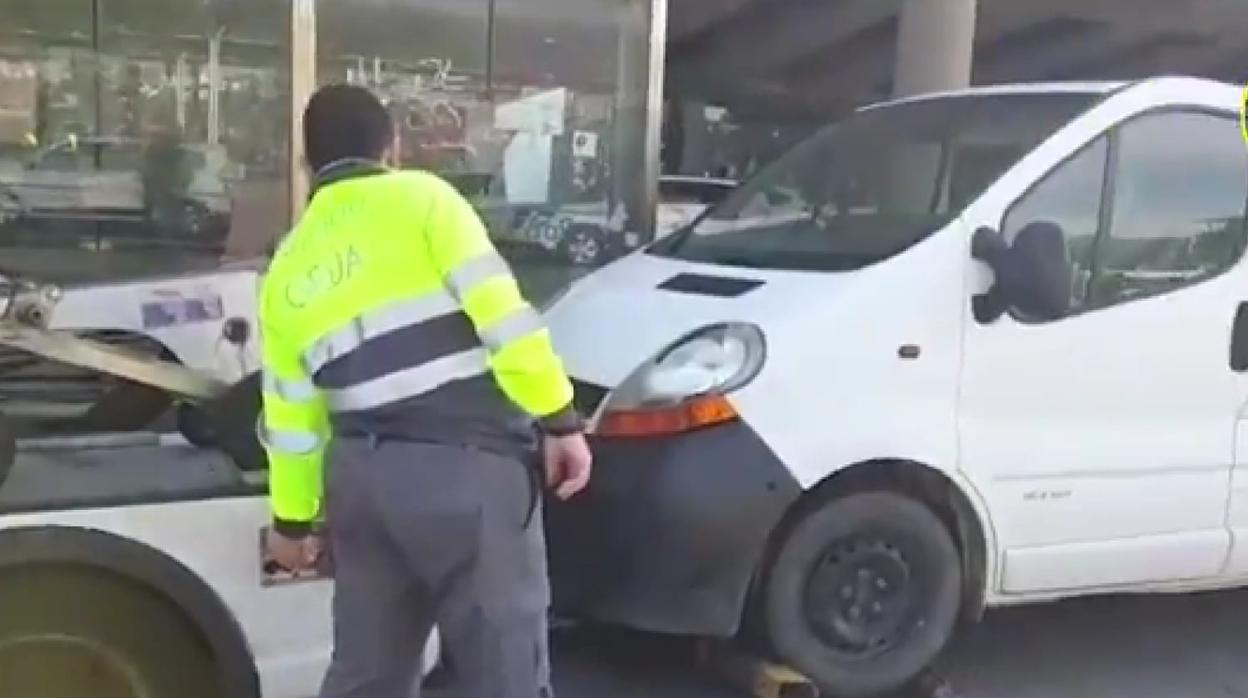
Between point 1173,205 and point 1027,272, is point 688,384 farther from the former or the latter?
point 1173,205

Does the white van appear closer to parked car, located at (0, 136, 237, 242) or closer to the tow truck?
the tow truck

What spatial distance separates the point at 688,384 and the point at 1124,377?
4.70ft

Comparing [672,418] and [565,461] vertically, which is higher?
[565,461]

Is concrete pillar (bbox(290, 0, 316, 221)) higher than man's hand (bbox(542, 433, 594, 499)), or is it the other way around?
concrete pillar (bbox(290, 0, 316, 221))

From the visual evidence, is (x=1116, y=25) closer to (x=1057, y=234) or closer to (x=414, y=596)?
(x=1057, y=234)

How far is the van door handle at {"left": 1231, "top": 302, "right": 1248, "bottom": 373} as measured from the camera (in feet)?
16.8

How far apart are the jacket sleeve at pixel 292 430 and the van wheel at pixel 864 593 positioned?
5.35ft

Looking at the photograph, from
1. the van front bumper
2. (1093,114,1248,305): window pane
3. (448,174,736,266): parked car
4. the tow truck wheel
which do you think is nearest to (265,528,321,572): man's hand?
the van front bumper

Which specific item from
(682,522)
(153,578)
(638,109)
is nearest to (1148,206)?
(682,522)

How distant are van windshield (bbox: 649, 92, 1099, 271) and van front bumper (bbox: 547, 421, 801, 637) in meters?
0.75

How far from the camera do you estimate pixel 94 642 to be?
372cm

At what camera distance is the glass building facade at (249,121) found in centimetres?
1124

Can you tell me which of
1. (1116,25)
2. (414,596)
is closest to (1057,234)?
(414,596)

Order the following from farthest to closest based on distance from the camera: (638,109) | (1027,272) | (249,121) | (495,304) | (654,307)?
(249,121) < (638,109) < (654,307) < (1027,272) < (495,304)
